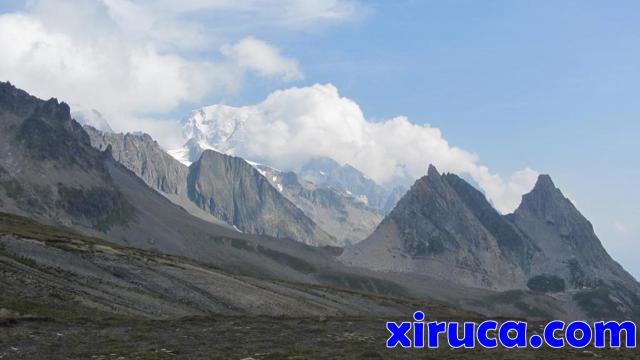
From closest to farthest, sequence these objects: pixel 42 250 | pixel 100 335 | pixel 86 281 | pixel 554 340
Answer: pixel 100 335, pixel 554 340, pixel 86 281, pixel 42 250

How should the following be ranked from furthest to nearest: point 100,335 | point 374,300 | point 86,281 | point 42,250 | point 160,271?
point 374,300
point 160,271
point 42,250
point 86,281
point 100,335

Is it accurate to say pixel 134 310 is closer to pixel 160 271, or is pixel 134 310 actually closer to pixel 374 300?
pixel 160 271

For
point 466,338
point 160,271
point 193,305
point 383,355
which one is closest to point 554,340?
point 466,338

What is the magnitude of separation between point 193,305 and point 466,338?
139 ft

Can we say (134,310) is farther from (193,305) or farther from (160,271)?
(160,271)

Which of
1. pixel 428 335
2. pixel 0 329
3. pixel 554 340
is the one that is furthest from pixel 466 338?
pixel 0 329

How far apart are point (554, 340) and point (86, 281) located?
204ft

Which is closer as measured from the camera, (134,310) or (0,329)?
(0,329)

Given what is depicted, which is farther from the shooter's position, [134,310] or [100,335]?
[134,310]

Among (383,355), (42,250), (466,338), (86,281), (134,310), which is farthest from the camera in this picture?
(42,250)

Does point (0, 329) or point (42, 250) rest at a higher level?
point (42, 250)

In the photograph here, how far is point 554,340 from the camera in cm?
7838

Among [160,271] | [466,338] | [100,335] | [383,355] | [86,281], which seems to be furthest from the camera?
[160,271]

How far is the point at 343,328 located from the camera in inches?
3118
